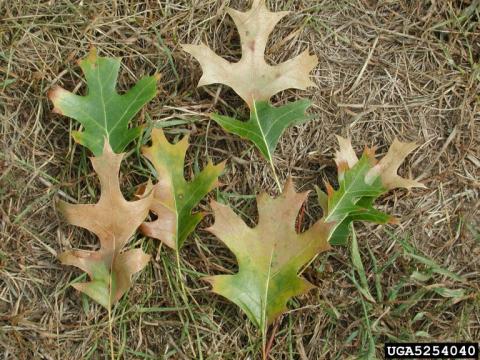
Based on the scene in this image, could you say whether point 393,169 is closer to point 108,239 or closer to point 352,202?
point 352,202

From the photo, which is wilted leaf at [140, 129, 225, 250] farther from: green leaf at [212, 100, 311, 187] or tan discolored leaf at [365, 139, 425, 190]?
tan discolored leaf at [365, 139, 425, 190]

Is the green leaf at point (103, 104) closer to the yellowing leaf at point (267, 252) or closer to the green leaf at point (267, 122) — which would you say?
the green leaf at point (267, 122)

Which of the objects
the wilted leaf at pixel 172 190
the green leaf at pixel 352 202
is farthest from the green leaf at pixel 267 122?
the green leaf at pixel 352 202

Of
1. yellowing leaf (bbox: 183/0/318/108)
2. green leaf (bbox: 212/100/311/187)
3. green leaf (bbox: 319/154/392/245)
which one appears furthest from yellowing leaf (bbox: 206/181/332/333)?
yellowing leaf (bbox: 183/0/318/108)

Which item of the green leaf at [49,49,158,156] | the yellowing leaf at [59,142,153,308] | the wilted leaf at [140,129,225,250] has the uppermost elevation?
the green leaf at [49,49,158,156]

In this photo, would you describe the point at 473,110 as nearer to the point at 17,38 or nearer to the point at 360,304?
the point at 360,304

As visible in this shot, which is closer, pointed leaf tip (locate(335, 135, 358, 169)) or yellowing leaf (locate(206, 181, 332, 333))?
yellowing leaf (locate(206, 181, 332, 333))

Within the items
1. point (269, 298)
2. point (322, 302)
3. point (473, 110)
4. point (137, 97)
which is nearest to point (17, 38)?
point (137, 97)
